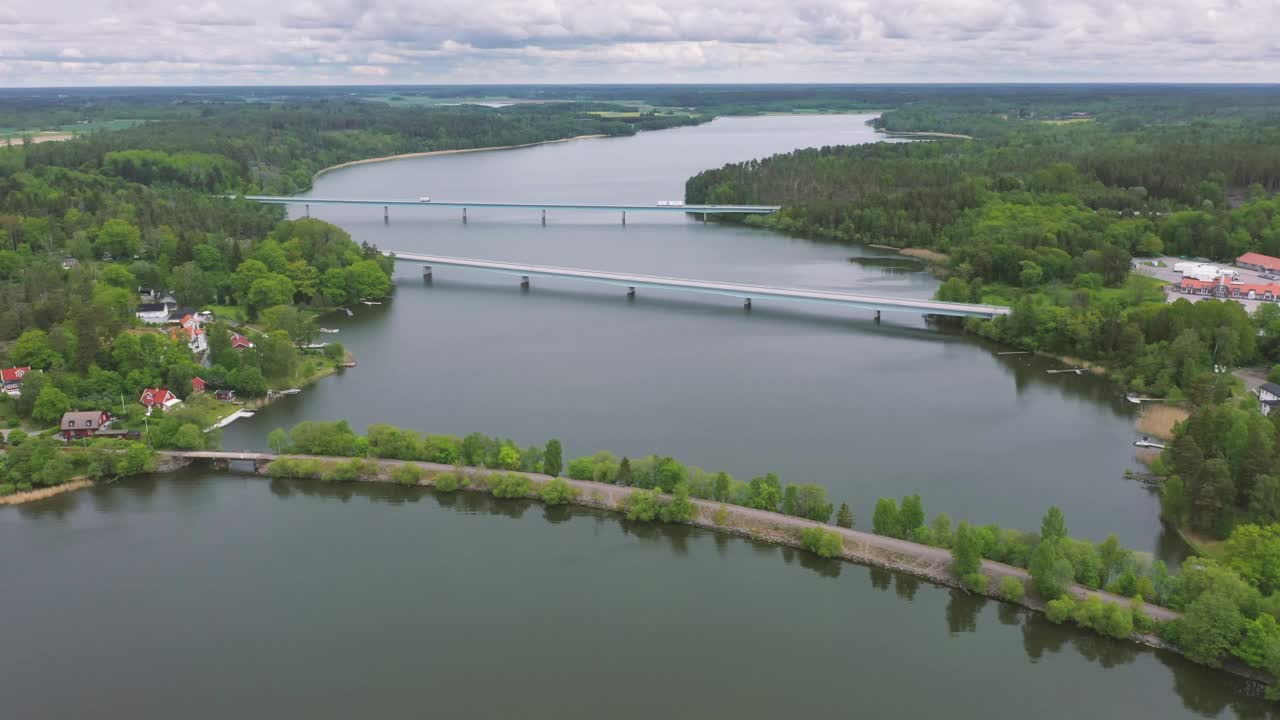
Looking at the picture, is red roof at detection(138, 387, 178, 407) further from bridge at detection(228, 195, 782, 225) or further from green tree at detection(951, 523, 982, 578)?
bridge at detection(228, 195, 782, 225)

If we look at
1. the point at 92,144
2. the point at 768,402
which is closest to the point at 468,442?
the point at 768,402

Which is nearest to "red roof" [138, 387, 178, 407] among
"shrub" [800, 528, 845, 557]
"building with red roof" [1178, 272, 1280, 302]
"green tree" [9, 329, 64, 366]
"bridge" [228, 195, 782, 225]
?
"green tree" [9, 329, 64, 366]

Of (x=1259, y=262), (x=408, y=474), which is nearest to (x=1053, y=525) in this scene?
(x=408, y=474)

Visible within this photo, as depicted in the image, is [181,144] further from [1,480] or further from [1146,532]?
[1146,532]

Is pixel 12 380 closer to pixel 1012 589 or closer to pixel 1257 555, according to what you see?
pixel 1012 589

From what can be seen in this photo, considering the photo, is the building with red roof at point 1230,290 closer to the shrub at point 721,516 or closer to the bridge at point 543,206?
the shrub at point 721,516

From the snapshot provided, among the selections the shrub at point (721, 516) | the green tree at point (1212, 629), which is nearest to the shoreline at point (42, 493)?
the shrub at point (721, 516)
